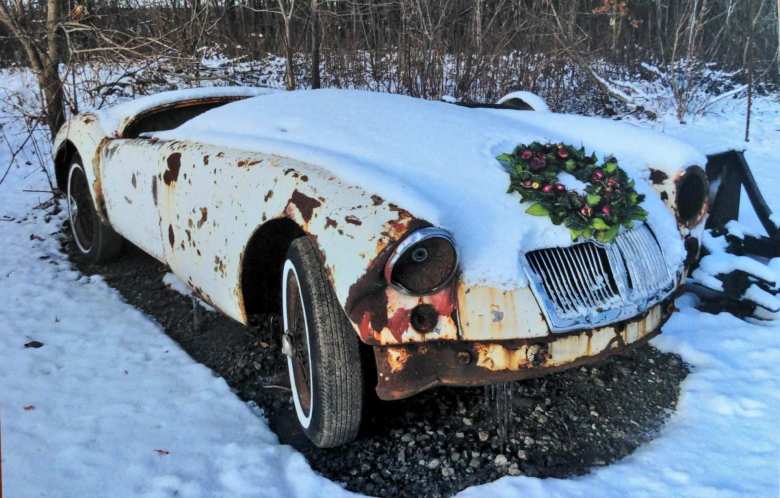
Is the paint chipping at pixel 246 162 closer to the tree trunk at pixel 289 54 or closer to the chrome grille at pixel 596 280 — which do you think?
the chrome grille at pixel 596 280

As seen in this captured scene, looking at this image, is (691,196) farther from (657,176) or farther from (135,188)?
(135,188)

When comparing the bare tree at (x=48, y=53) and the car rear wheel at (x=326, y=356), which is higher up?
the bare tree at (x=48, y=53)

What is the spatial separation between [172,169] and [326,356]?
1.42 m

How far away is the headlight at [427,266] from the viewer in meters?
1.97

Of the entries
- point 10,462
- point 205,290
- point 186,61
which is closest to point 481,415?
point 205,290

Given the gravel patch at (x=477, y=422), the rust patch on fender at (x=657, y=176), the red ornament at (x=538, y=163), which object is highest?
the red ornament at (x=538, y=163)

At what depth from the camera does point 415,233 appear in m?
1.93

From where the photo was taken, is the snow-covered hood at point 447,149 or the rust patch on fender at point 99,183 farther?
the rust patch on fender at point 99,183

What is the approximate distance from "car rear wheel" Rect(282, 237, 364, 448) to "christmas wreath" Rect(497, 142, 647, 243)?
30.1 inches

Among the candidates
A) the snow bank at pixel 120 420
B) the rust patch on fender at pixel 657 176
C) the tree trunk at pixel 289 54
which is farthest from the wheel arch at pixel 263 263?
the tree trunk at pixel 289 54

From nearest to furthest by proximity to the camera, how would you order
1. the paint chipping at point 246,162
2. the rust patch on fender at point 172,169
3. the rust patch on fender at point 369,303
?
1. the rust patch on fender at point 369,303
2. the paint chipping at point 246,162
3. the rust patch on fender at point 172,169

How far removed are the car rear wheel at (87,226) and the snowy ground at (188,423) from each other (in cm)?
63

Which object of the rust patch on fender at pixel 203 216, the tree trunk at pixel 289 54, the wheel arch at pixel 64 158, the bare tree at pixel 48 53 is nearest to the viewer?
the rust patch on fender at pixel 203 216

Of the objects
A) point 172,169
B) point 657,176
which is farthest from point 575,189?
point 172,169
